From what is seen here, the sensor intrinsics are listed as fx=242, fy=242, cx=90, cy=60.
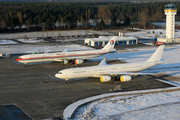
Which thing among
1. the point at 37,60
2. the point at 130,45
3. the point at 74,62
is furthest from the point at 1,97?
the point at 130,45

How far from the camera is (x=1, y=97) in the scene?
158ft

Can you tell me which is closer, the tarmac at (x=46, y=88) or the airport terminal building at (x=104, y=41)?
the tarmac at (x=46, y=88)

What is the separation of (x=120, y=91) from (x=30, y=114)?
20506mm

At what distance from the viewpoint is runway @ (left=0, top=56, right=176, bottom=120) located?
43031 millimetres

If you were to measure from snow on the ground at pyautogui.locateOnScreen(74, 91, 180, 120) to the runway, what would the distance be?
450cm

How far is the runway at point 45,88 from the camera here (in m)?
43.0

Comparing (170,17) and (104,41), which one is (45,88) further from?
(170,17)

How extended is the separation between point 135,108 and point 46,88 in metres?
21.1

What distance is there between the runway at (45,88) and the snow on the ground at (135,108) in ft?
14.8

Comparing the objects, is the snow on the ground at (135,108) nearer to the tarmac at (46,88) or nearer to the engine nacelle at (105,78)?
the tarmac at (46,88)

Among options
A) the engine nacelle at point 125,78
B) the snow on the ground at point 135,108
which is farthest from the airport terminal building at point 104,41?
the snow on the ground at point 135,108

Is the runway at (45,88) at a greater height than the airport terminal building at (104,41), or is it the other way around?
the airport terminal building at (104,41)

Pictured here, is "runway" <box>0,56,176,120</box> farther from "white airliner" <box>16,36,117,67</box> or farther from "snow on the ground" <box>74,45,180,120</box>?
"snow on the ground" <box>74,45,180,120</box>

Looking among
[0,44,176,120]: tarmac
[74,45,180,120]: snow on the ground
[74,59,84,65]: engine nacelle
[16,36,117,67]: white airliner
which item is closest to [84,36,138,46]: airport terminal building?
[16,36,117,67]: white airliner
